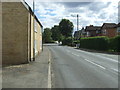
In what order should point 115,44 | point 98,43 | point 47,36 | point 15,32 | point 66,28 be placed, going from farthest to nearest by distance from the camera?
point 47,36
point 66,28
point 98,43
point 115,44
point 15,32

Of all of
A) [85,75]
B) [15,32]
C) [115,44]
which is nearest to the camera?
[85,75]

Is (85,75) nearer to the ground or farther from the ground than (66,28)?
nearer to the ground

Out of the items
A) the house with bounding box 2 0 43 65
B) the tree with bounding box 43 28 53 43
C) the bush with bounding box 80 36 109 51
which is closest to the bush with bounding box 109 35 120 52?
the bush with bounding box 80 36 109 51

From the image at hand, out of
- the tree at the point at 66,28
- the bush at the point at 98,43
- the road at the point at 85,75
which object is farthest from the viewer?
the tree at the point at 66,28

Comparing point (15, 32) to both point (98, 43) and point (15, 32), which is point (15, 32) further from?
point (98, 43)

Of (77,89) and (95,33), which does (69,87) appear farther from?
(95,33)

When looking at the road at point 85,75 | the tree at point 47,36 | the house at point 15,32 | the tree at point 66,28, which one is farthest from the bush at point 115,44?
the tree at point 47,36

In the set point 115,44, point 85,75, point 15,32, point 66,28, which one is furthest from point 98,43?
point 66,28

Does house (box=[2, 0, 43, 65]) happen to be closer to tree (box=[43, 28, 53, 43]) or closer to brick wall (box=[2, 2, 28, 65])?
brick wall (box=[2, 2, 28, 65])

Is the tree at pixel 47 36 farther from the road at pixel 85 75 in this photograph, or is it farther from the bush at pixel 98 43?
the road at pixel 85 75

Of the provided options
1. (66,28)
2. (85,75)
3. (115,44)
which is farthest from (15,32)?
(66,28)

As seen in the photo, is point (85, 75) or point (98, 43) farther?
point (98, 43)

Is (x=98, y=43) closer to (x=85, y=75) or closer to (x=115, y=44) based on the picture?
(x=115, y=44)

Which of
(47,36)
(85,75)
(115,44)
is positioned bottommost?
(85,75)
